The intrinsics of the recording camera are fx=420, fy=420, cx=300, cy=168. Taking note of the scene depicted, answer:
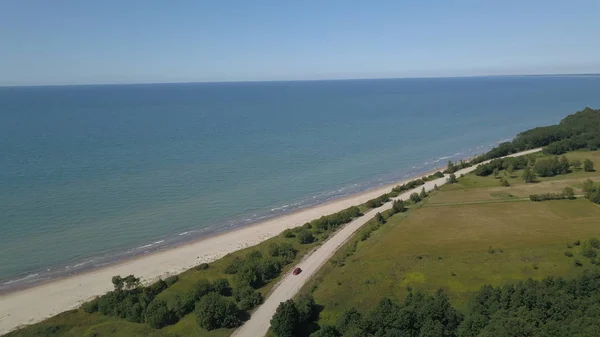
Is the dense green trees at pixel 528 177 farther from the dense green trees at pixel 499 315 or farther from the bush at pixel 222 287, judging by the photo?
the bush at pixel 222 287

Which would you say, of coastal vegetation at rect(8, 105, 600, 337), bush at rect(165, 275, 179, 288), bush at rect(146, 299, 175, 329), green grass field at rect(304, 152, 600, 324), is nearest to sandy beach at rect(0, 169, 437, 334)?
coastal vegetation at rect(8, 105, 600, 337)

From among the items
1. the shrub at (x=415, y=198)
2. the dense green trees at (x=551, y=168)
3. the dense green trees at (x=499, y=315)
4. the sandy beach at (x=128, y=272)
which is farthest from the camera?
the dense green trees at (x=551, y=168)

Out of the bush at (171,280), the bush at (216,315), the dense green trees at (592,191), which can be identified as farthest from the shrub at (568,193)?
the bush at (171,280)

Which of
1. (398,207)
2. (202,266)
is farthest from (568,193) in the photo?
(202,266)

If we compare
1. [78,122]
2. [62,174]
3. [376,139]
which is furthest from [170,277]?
[78,122]

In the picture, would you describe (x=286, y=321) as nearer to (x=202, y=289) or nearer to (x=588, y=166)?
(x=202, y=289)

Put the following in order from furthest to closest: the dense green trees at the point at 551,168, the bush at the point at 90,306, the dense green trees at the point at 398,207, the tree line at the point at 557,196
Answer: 1. the dense green trees at the point at 551,168
2. the tree line at the point at 557,196
3. the dense green trees at the point at 398,207
4. the bush at the point at 90,306

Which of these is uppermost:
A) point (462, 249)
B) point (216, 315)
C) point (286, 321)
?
point (286, 321)
